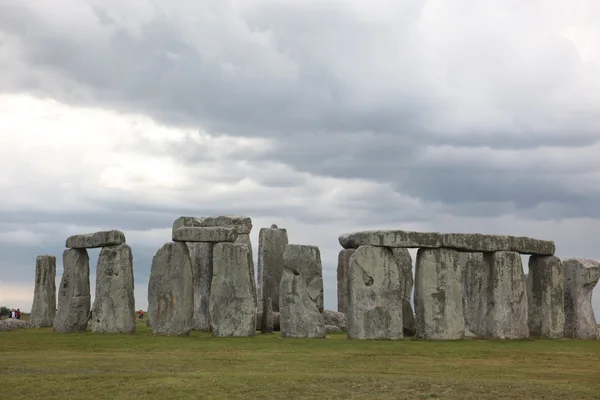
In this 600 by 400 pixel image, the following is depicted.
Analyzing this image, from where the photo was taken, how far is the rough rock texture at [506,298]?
25094mm

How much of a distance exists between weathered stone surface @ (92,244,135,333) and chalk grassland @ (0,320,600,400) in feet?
2.95

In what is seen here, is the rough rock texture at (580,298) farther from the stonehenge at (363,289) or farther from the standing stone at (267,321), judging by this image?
the standing stone at (267,321)

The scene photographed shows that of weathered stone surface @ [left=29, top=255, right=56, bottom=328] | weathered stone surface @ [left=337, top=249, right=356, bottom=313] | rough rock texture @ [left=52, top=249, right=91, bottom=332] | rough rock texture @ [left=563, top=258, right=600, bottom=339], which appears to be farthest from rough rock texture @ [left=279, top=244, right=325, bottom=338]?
weathered stone surface @ [left=29, top=255, right=56, bottom=328]

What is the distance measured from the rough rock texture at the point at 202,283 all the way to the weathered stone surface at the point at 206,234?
4.24 m

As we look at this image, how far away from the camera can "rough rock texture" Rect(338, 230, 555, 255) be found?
78.0ft

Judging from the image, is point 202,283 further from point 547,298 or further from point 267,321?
point 547,298

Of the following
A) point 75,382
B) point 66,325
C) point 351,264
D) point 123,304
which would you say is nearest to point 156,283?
point 123,304

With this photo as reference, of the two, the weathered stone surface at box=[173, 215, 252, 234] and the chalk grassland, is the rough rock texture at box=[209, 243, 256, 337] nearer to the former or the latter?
the chalk grassland

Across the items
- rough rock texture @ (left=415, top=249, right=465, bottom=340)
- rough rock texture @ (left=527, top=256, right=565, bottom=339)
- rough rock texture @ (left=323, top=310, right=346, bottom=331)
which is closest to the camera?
rough rock texture @ (left=415, top=249, right=465, bottom=340)

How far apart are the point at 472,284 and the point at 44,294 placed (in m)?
14.8

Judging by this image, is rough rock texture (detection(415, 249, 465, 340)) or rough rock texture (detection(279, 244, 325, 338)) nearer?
rough rock texture (detection(279, 244, 325, 338))

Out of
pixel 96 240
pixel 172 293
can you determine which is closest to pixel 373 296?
pixel 172 293

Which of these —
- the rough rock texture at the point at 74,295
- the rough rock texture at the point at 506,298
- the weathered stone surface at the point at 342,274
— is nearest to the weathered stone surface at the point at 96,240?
the rough rock texture at the point at 74,295

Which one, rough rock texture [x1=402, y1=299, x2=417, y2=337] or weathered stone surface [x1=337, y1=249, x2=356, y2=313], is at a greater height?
weathered stone surface [x1=337, y1=249, x2=356, y2=313]
